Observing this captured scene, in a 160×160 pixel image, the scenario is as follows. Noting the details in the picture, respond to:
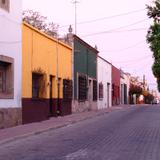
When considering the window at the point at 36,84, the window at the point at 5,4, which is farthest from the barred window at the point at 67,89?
the window at the point at 5,4

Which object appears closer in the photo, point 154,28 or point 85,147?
point 85,147

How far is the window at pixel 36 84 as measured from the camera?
30.4m

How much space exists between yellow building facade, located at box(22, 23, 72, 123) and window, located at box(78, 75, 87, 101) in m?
4.57

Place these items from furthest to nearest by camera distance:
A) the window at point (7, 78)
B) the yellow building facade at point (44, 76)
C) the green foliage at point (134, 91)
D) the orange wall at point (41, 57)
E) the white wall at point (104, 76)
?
the green foliage at point (134, 91) < the white wall at point (104, 76) < the yellow building facade at point (44, 76) < the orange wall at point (41, 57) < the window at point (7, 78)

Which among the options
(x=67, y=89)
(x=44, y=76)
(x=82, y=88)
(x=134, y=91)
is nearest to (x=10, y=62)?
(x=44, y=76)

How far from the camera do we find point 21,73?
2703cm

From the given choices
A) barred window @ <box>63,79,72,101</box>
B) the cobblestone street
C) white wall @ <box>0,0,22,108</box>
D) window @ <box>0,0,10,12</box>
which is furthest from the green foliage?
the cobblestone street

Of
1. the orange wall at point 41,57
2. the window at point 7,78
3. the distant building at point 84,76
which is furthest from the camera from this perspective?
the distant building at point 84,76

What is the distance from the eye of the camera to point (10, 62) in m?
25.2

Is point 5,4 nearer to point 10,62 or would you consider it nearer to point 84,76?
point 10,62

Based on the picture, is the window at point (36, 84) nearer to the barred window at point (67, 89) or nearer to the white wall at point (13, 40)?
the white wall at point (13, 40)

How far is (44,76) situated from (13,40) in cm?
658

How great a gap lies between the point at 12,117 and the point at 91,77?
27653 mm

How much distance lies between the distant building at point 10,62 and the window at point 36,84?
3.67 meters
